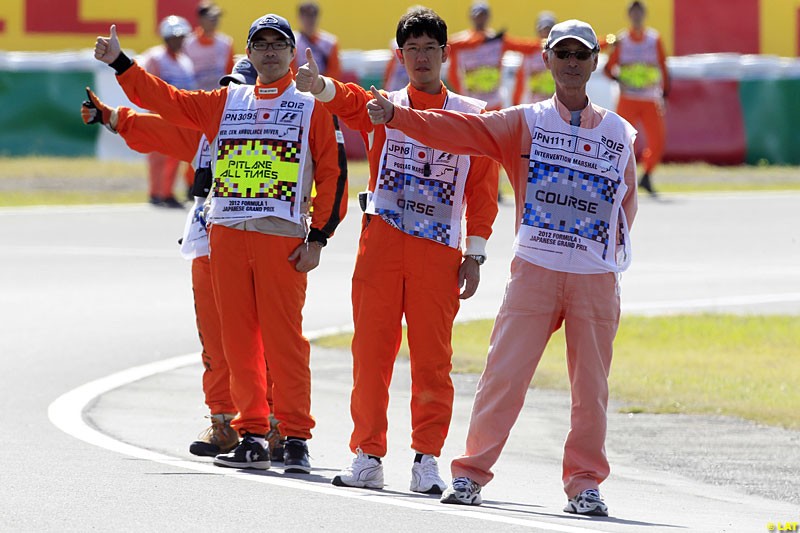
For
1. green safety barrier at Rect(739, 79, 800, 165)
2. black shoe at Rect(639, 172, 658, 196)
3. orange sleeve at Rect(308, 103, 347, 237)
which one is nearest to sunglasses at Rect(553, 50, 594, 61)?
orange sleeve at Rect(308, 103, 347, 237)

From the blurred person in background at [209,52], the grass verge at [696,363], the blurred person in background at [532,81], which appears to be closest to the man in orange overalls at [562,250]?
the grass verge at [696,363]

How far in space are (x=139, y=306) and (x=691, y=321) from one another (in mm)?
4068

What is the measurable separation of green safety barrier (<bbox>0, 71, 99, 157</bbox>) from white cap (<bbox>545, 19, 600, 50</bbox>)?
17.8 metres

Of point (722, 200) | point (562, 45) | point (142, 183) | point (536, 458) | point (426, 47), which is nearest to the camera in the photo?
point (562, 45)

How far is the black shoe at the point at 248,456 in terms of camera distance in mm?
7895

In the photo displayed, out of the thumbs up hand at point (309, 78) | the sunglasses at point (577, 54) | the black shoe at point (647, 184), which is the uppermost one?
the sunglasses at point (577, 54)

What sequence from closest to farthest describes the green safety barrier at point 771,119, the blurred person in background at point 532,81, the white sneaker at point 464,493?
1. the white sneaker at point 464,493
2. the blurred person in background at point 532,81
3. the green safety barrier at point 771,119

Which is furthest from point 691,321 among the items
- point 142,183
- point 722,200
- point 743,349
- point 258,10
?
point 258,10

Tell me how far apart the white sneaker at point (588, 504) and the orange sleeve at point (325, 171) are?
1.75 m

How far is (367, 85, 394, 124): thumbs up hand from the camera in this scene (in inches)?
270

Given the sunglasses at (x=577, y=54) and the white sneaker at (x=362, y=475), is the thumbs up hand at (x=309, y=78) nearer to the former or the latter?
the sunglasses at (x=577, y=54)

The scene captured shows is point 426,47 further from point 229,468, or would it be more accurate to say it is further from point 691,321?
point 691,321

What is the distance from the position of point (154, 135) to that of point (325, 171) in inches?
35.5

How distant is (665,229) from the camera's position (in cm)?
1878
